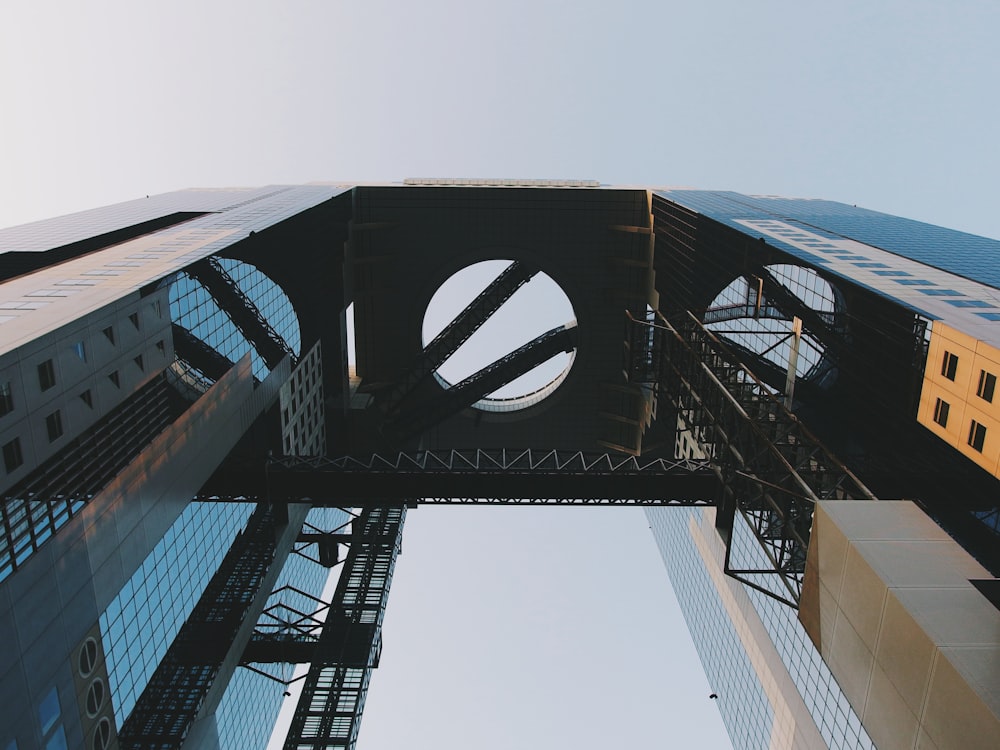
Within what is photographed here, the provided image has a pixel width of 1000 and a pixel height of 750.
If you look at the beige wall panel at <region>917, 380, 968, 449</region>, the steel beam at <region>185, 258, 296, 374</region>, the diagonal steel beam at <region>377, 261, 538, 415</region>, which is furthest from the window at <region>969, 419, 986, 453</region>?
the diagonal steel beam at <region>377, 261, 538, 415</region>

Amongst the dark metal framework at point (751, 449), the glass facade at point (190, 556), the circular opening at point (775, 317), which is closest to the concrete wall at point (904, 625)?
the dark metal framework at point (751, 449)

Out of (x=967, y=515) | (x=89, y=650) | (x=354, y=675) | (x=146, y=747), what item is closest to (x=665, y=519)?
(x=354, y=675)

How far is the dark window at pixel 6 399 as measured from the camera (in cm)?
1816

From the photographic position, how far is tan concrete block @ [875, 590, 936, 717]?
48.7 feet

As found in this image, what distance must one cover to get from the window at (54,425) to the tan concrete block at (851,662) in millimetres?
22052

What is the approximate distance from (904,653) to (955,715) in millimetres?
1973

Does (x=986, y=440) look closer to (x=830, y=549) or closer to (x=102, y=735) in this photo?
(x=830, y=549)

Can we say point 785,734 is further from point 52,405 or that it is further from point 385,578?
point 52,405

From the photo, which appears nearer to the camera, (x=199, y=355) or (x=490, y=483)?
(x=199, y=355)

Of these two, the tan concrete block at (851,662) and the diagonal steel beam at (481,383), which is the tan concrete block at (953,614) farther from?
the diagonal steel beam at (481,383)

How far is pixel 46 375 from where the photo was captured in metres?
20.2

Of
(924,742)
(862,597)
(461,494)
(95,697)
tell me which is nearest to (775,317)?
(461,494)

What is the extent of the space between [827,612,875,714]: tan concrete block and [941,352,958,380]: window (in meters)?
11.4

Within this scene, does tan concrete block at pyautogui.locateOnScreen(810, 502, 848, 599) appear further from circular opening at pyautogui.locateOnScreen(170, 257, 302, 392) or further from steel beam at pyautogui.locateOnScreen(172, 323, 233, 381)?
steel beam at pyautogui.locateOnScreen(172, 323, 233, 381)
